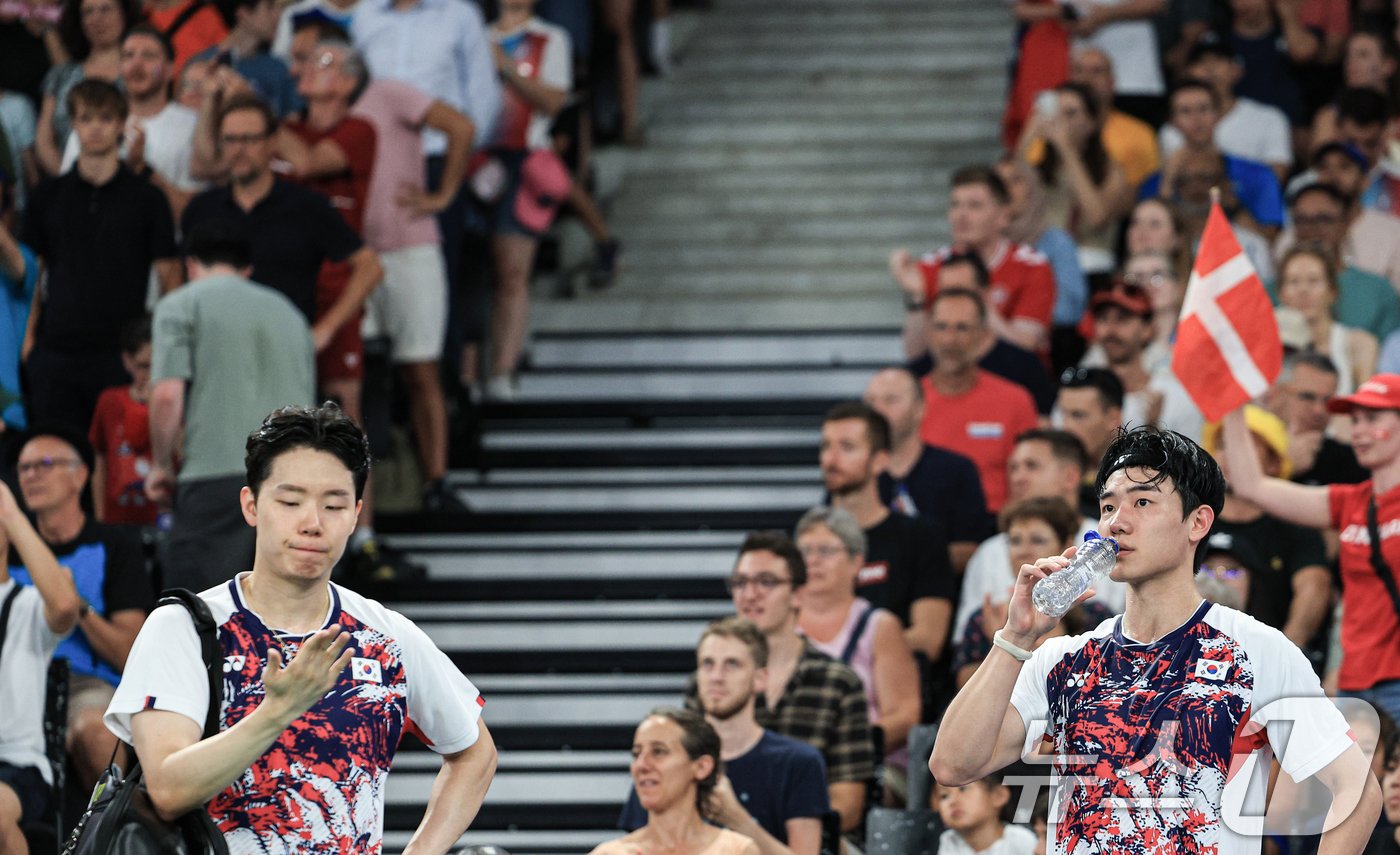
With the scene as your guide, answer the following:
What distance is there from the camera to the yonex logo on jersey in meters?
3.64

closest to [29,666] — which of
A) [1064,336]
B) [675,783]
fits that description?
[675,783]

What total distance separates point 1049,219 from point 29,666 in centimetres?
557

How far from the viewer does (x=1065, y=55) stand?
11055mm

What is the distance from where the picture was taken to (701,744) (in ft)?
19.7

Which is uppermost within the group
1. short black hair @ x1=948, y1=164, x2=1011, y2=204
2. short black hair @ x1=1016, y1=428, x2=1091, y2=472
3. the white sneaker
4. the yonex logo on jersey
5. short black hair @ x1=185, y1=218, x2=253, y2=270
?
short black hair @ x1=948, y1=164, x2=1011, y2=204

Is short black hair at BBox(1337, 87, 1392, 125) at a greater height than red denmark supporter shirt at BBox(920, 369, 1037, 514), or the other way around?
short black hair at BBox(1337, 87, 1392, 125)

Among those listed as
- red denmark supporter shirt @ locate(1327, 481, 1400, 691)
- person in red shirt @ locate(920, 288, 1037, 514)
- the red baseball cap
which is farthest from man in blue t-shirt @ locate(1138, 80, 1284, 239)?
red denmark supporter shirt @ locate(1327, 481, 1400, 691)

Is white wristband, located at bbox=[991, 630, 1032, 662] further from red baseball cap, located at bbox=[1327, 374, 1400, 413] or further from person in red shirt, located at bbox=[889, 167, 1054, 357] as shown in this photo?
person in red shirt, located at bbox=[889, 167, 1054, 357]

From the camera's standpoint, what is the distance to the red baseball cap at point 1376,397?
20.4ft

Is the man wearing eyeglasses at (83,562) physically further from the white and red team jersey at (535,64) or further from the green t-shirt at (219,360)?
the white and red team jersey at (535,64)

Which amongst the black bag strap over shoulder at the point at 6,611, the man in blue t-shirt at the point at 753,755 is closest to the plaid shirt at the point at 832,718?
the man in blue t-shirt at the point at 753,755

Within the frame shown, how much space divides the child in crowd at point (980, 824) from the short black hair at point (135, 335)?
12.2 feet

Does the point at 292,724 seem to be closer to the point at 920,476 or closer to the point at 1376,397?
the point at 1376,397

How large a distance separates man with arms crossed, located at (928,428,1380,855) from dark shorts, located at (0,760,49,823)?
3497 mm
